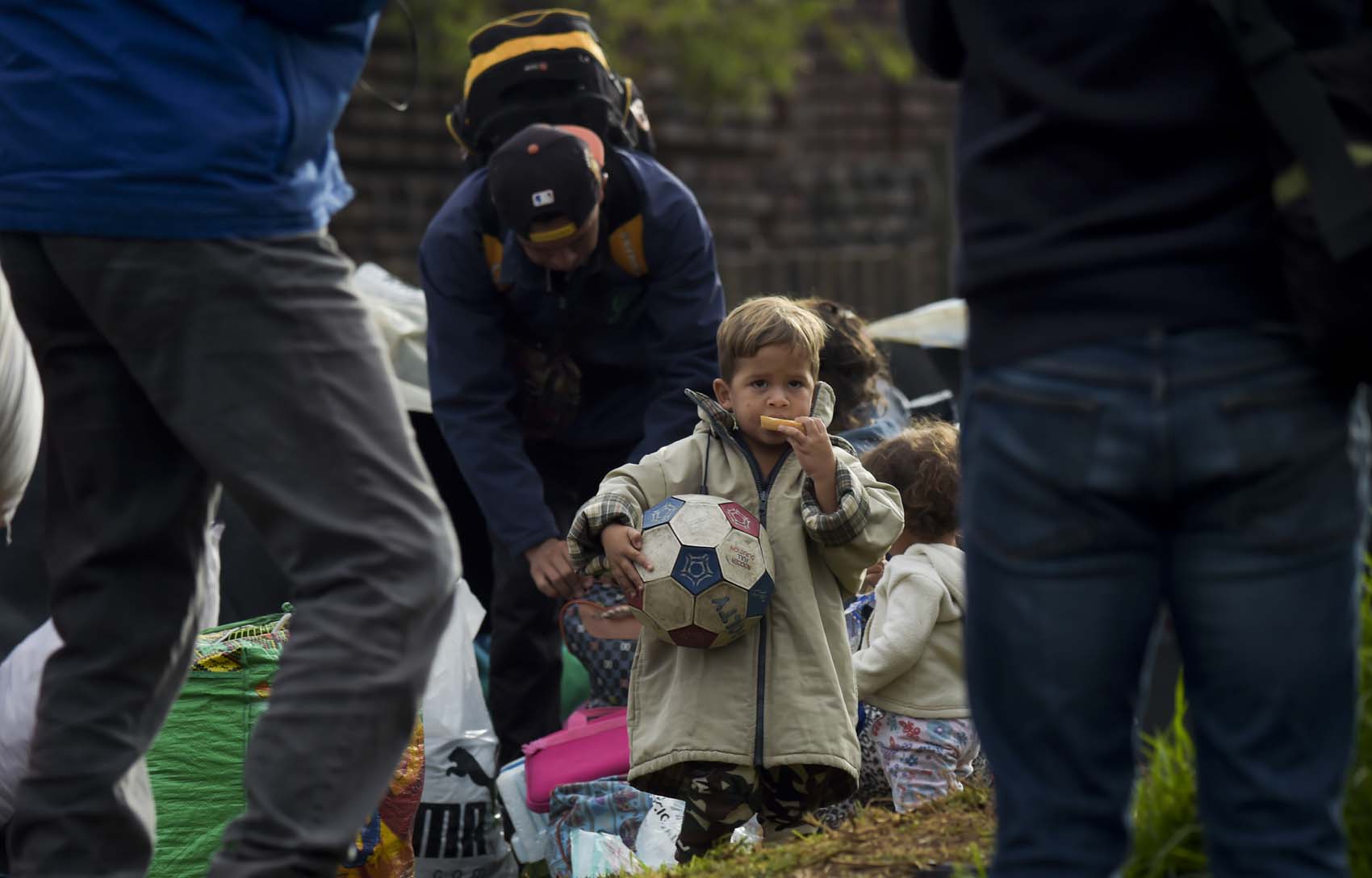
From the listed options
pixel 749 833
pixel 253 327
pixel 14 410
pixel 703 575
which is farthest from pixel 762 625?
pixel 253 327

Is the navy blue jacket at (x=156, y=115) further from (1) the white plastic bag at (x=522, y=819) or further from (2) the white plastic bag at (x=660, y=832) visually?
(1) the white plastic bag at (x=522, y=819)

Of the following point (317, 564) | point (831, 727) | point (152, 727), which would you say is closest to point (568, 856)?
point (831, 727)

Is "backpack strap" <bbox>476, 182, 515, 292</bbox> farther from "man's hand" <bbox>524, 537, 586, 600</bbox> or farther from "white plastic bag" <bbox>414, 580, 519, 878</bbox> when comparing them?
"white plastic bag" <bbox>414, 580, 519, 878</bbox>

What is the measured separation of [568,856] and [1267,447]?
2.85 m

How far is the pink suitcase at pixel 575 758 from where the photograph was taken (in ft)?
15.0

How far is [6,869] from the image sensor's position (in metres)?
4.12

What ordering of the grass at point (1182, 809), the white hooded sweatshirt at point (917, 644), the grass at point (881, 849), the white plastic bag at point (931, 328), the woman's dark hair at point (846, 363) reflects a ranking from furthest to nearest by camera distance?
the white plastic bag at point (931, 328)
the woman's dark hair at point (846, 363)
the white hooded sweatshirt at point (917, 644)
the grass at point (881, 849)
the grass at point (1182, 809)

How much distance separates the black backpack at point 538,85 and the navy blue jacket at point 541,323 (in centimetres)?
22

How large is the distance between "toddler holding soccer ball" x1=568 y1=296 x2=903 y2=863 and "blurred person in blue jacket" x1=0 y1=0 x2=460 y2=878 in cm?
136

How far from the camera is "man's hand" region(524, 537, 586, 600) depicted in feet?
15.4

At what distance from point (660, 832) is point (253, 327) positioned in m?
2.26

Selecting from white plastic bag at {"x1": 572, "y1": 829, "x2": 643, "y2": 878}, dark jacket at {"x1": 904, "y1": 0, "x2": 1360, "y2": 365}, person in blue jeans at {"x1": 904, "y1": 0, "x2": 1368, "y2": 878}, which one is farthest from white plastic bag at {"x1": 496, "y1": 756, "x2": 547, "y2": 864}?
dark jacket at {"x1": 904, "y1": 0, "x2": 1360, "y2": 365}

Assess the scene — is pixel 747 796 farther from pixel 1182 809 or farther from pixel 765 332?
pixel 1182 809

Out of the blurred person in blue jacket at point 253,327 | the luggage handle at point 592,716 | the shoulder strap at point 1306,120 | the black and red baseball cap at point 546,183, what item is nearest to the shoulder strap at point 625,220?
the black and red baseball cap at point 546,183
